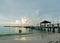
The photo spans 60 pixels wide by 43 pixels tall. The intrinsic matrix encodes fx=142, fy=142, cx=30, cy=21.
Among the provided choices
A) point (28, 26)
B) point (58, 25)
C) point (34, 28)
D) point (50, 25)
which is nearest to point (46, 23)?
point (50, 25)

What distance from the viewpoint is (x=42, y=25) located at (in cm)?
4894

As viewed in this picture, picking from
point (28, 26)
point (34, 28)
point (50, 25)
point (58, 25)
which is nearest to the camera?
point (58, 25)

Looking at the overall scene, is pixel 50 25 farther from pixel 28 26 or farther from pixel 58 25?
pixel 28 26

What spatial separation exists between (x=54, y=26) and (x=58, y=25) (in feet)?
6.27

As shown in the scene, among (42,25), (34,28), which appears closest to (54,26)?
(42,25)

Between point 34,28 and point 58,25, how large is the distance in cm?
2058

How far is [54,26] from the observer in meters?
43.3

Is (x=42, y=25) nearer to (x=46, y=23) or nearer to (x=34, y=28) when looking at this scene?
(x=46, y=23)

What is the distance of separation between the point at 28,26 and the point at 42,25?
19.1 metres

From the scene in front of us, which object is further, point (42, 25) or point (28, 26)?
point (28, 26)

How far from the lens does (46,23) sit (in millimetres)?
46031

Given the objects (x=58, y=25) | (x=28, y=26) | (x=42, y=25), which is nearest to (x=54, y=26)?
(x=58, y=25)

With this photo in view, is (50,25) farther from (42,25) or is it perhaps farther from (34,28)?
(34,28)

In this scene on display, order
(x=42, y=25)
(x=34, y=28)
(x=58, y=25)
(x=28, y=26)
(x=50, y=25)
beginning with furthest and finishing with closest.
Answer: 1. (x=28, y=26)
2. (x=34, y=28)
3. (x=42, y=25)
4. (x=50, y=25)
5. (x=58, y=25)
